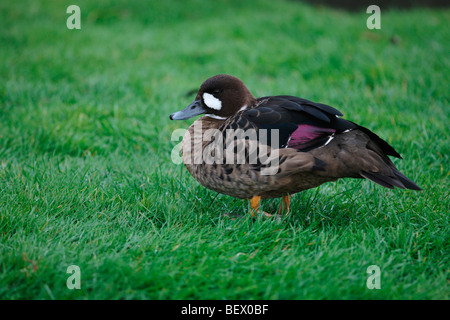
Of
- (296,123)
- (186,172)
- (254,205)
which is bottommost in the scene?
(254,205)

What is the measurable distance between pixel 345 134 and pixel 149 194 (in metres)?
1.45

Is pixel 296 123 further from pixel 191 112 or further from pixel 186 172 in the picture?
pixel 186 172

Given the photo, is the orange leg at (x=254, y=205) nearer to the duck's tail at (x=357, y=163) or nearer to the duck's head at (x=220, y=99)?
the duck's tail at (x=357, y=163)

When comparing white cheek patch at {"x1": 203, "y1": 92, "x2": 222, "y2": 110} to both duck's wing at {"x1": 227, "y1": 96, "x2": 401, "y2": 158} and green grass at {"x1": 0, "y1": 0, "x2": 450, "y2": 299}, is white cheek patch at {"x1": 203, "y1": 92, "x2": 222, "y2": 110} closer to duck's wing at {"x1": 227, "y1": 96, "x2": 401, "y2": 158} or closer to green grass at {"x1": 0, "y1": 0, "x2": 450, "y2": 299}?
duck's wing at {"x1": 227, "y1": 96, "x2": 401, "y2": 158}

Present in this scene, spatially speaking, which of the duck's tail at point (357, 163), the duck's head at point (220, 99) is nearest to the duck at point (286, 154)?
the duck's tail at point (357, 163)

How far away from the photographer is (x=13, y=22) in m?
7.68

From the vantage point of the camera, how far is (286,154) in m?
2.59

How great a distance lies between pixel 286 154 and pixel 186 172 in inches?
46.2

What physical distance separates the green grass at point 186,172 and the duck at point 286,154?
0.31 m

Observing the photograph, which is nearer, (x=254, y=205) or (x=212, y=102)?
(x=254, y=205)

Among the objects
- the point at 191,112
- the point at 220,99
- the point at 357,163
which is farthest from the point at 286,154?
the point at 191,112

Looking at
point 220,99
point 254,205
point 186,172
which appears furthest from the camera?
point 186,172

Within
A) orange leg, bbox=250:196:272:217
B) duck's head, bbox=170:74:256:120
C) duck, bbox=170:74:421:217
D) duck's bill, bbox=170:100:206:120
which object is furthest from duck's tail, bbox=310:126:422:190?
duck's bill, bbox=170:100:206:120
